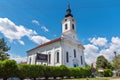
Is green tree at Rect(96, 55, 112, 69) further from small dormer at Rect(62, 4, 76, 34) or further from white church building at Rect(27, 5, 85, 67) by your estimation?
small dormer at Rect(62, 4, 76, 34)

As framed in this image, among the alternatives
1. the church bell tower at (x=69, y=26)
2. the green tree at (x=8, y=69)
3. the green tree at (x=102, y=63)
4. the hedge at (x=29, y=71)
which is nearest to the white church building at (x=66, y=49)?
the church bell tower at (x=69, y=26)

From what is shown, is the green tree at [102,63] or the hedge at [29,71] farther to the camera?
the green tree at [102,63]

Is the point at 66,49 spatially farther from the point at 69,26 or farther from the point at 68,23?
the point at 68,23

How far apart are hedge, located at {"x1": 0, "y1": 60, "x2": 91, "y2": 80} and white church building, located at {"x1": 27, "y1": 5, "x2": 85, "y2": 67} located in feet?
24.5

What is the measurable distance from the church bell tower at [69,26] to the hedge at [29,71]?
650 inches

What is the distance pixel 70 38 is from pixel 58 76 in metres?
18.5

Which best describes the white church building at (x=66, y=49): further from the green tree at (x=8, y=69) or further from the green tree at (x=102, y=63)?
the green tree at (x=102, y=63)

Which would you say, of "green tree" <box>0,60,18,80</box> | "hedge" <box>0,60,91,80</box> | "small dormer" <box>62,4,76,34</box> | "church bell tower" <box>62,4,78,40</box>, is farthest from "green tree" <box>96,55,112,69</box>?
"green tree" <box>0,60,18,80</box>

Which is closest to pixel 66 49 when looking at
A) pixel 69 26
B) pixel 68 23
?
pixel 69 26

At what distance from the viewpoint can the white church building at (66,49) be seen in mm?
40969

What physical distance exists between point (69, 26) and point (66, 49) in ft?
29.0

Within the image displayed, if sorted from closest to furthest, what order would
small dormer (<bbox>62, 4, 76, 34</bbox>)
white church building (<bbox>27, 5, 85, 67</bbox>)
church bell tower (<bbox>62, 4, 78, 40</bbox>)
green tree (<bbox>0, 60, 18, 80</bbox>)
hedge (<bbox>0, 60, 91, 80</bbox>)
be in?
green tree (<bbox>0, 60, 18, 80</bbox>)
hedge (<bbox>0, 60, 91, 80</bbox>)
white church building (<bbox>27, 5, 85, 67</bbox>)
church bell tower (<bbox>62, 4, 78, 40</bbox>)
small dormer (<bbox>62, 4, 76, 34</bbox>)

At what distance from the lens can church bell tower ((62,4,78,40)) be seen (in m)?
47.2

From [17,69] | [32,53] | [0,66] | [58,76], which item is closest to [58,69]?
[58,76]
